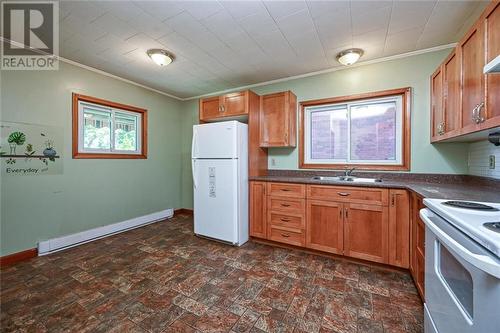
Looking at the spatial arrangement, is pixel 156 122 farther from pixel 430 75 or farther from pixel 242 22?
pixel 430 75

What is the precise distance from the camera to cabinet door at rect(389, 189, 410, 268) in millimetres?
2037

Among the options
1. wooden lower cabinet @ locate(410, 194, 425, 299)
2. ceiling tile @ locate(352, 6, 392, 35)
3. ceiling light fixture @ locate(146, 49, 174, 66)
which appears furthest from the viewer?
ceiling light fixture @ locate(146, 49, 174, 66)

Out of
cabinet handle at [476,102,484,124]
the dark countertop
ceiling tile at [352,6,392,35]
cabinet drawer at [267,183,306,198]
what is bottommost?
cabinet drawer at [267,183,306,198]

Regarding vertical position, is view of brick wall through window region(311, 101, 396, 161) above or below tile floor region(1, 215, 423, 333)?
above

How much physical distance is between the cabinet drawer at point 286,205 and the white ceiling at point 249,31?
1.83 meters

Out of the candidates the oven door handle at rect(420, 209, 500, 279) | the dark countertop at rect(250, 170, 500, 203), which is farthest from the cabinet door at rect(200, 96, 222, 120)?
the oven door handle at rect(420, 209, 500, 279)

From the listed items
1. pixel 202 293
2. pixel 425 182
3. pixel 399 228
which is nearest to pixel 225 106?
pixel 202 293

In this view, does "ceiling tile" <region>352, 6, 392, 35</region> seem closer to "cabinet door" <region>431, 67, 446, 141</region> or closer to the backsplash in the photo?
"cabinet door" <region>431, 67, 446, 141</region>

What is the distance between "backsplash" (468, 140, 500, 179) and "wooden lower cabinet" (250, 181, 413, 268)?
0.70 m

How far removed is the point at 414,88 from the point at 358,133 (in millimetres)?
783

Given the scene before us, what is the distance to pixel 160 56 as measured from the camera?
2516mm

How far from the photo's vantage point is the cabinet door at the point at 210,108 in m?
3.17

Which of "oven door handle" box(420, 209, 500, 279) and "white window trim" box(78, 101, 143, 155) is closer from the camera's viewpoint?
"oven door handle" box(420, 209, 500, 279)

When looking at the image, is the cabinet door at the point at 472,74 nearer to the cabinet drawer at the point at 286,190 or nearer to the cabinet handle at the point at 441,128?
the cabinet handle at the point at 441,128
